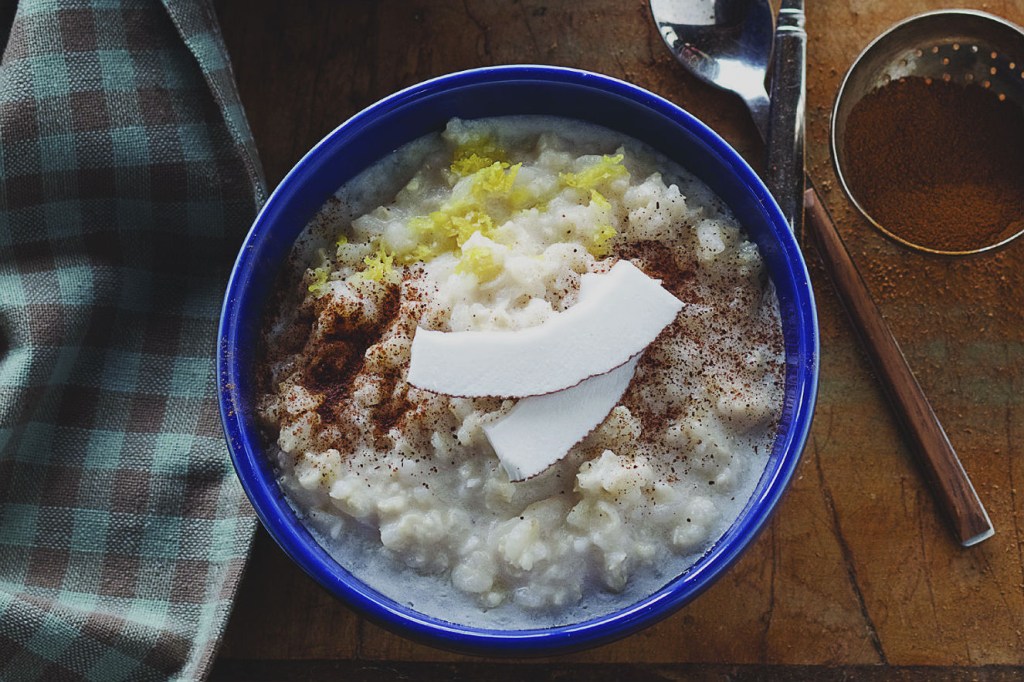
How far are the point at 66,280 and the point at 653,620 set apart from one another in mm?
1406

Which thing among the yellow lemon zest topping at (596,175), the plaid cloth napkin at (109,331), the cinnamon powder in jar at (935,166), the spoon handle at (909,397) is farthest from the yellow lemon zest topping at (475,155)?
the cinnamon powder in jar at (935,166)

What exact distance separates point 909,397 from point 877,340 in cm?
14

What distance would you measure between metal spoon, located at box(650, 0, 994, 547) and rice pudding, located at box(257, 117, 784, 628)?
0.40 m

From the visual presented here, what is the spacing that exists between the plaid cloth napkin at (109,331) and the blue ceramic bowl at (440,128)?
0.33m

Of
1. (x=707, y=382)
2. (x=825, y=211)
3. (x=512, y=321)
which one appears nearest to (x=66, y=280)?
(x=512, y=321)

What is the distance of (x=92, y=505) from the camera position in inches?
84.5

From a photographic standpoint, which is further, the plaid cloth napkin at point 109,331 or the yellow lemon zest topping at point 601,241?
the plaid cloth napkin at point 109,331

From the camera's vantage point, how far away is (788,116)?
2.09m

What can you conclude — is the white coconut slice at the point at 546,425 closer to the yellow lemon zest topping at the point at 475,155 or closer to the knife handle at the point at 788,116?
the yellow lemon zest topping at the point at 475,155

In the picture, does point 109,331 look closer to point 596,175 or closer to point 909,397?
point 596,175

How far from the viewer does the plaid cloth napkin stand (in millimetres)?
2098

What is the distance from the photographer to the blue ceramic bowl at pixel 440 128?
1.67 meters

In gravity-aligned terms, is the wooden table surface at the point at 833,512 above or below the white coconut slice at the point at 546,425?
below

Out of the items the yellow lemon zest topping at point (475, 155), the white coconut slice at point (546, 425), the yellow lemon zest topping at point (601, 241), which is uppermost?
the yellow lemon zest topping at point (475, 155)
